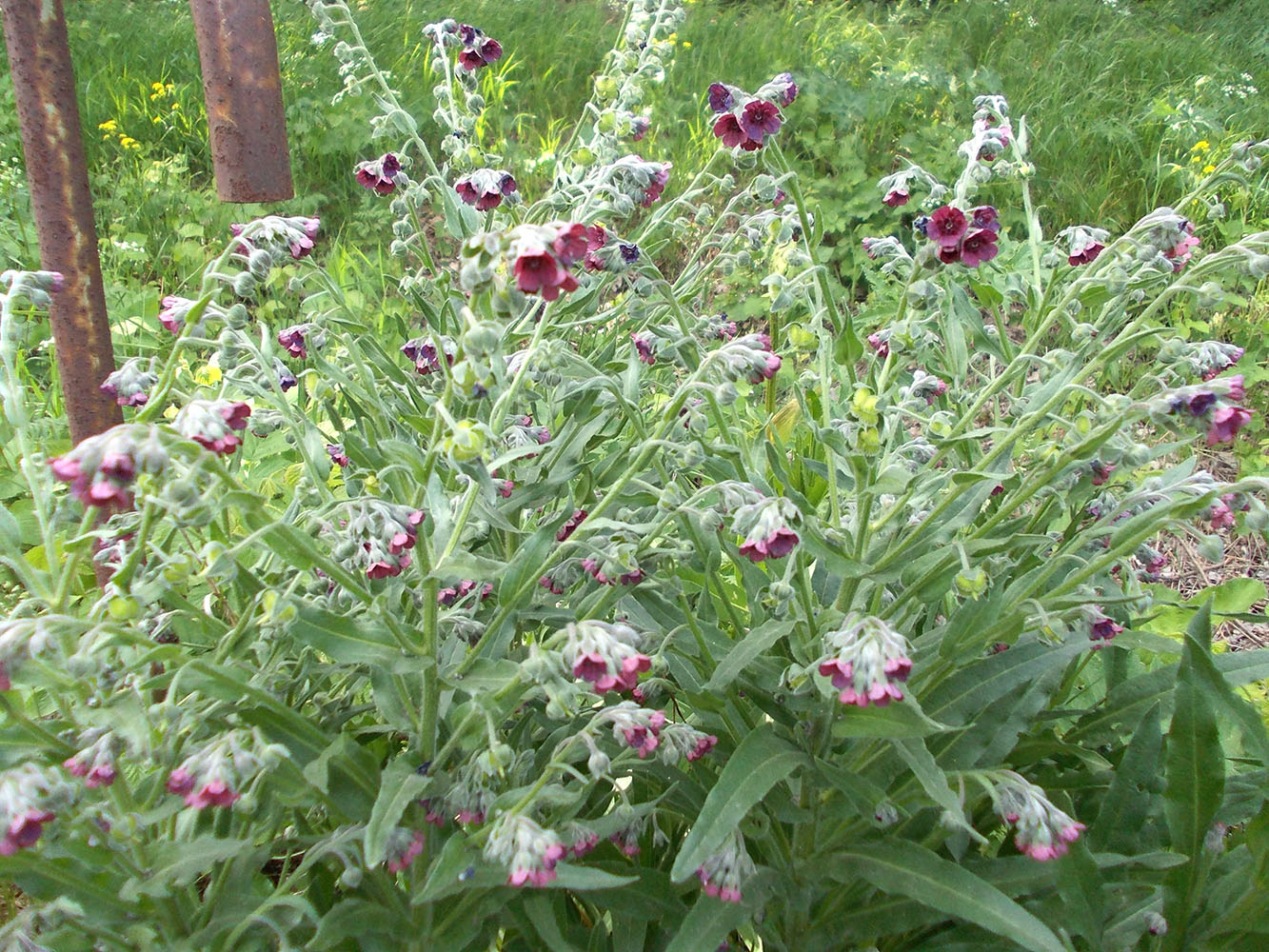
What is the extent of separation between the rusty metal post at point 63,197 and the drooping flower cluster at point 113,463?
1.02m

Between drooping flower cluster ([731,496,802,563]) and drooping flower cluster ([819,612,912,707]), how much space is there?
0.49 ft

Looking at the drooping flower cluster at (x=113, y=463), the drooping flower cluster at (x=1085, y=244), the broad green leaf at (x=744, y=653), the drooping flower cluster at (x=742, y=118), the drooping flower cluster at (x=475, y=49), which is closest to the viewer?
the drooping flower cluster at (x=113, y=463)

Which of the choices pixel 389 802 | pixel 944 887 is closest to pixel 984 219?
pixel 944 887

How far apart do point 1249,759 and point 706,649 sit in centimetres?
133

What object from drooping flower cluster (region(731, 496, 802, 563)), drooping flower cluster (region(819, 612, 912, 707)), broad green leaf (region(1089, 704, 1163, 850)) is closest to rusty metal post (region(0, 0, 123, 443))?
drooping flower cluster (region(731, 496, 802, 563))

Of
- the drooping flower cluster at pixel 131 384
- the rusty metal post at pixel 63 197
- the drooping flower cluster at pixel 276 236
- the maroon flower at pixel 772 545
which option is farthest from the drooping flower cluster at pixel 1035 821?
the rusty metal post at pixel 63 197

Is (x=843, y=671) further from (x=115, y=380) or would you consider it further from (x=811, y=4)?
(x=811, y=4)

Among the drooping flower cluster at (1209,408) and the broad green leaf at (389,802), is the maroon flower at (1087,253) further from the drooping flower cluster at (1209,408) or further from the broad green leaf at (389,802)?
the broad green leaf at (389,802)

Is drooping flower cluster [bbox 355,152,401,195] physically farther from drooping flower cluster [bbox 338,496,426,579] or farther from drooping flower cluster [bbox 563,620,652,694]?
drooping flower cluster [bbox 563,620,652,694]

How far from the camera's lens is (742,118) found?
171 centimetres

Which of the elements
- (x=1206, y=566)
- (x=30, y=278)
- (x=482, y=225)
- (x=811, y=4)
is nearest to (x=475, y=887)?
(x=30, y=278)

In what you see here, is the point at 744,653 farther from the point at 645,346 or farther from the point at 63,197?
the point at 63,197

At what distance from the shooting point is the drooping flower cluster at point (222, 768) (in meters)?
1.31

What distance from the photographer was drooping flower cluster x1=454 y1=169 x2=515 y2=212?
200cm
